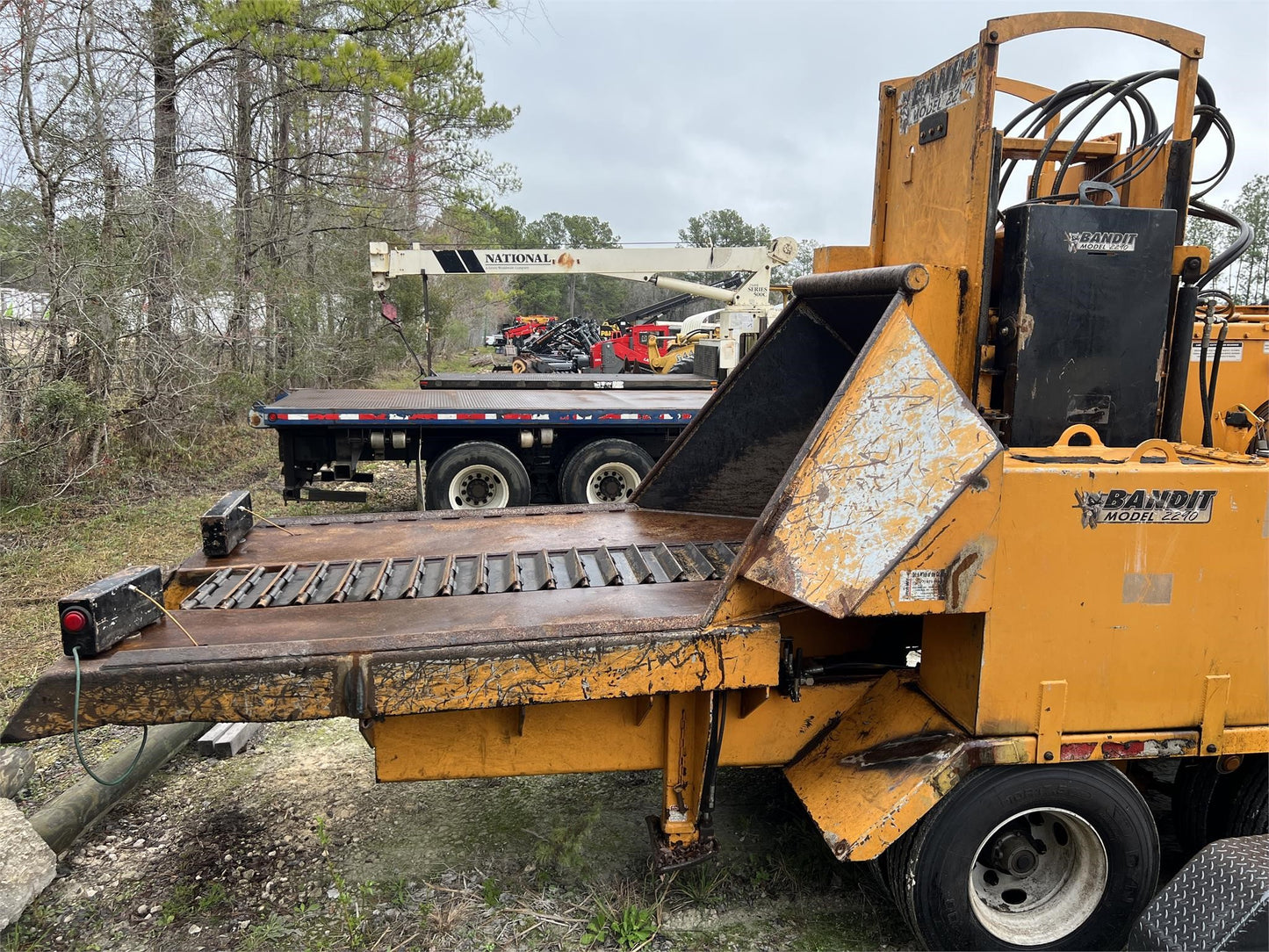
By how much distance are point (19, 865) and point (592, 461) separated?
581cm

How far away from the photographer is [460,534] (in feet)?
12.6

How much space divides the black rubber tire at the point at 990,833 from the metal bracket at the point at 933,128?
2014 millimetres

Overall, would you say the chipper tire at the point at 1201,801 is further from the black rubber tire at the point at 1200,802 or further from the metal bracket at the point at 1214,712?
the metal bracket at the point at 1214,712

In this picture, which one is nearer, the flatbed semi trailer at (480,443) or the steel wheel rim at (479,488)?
the flatbed semi trailer at (480,443)

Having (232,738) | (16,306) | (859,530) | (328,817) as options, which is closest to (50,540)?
(16,306)

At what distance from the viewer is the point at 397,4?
1095 centimetres

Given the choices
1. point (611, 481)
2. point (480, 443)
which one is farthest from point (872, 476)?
point (611, 481)

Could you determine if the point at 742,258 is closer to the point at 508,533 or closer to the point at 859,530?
the point at 508,533

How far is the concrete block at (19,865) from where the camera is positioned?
2850 millimetres

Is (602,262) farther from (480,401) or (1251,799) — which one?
(1251,799)

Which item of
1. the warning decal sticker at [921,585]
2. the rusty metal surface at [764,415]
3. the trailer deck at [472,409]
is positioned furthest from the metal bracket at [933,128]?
the trailer deck at [472,409]

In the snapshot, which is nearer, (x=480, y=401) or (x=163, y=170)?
(x=480, y=401)

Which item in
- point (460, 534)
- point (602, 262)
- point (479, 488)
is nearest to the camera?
point (460, 534)

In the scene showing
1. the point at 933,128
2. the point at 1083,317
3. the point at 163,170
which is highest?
the point at 163,170
